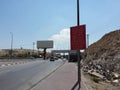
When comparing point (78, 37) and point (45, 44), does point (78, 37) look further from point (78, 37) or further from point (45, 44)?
point (45, 44)

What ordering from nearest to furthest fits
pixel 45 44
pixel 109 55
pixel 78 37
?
pixel 78 37 → pixel 109 55 → pixel 45 44

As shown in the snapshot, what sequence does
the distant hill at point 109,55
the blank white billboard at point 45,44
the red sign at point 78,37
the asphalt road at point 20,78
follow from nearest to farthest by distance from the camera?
the red sign at point 78,37, the asphalt road at point 20,78, the distant hill at point 109,55, the blank white billboard at point 45,44

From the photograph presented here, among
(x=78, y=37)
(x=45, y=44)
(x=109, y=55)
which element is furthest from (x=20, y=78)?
(x=45, y=44)

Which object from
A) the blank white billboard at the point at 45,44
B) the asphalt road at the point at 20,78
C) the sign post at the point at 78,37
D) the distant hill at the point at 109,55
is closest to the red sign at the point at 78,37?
the sign post at the point at 78,37

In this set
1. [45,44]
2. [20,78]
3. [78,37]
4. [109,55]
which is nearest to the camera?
[78,37]

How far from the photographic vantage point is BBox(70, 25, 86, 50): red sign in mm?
14990

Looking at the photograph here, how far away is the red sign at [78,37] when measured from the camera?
49.2ft

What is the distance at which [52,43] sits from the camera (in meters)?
145

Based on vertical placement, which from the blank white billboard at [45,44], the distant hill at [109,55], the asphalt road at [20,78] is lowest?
the asphalt road at [20,78]

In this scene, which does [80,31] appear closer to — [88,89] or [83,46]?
[83,46]

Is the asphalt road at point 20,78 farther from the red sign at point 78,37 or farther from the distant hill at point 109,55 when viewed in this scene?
the distant hill at point 109,55

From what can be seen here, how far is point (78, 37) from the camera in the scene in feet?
49.6

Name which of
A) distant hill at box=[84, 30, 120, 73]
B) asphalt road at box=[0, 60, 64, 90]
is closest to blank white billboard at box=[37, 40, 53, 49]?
distant hill at box=[84, 30, 120, 73]

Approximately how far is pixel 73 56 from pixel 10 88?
79.9 metres
